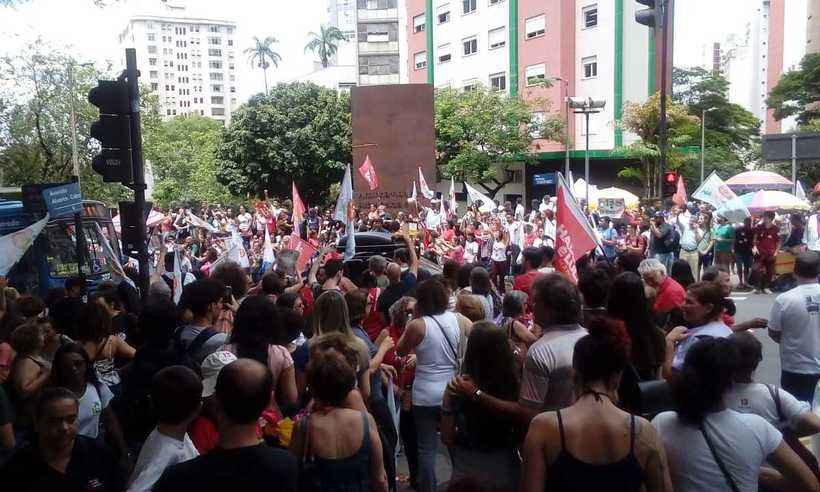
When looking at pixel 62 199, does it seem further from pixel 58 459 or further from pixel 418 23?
pixel 418 23

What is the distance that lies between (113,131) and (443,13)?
42.9 m

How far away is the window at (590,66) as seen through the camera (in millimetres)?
40688

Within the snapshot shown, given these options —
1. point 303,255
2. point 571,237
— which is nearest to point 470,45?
point 303,255

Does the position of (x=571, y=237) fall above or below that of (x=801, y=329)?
above

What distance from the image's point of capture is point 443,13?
4856cm

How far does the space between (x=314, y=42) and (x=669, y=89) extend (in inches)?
2486

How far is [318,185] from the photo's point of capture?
43875mm

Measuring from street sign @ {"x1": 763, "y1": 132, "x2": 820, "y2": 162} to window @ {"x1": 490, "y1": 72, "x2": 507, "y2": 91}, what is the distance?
35.5 meters

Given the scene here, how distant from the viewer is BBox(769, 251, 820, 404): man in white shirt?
18.1ft

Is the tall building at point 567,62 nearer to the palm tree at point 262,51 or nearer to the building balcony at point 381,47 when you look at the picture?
the building balcony at point 381,47

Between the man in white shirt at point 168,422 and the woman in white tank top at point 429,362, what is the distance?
2.11 m

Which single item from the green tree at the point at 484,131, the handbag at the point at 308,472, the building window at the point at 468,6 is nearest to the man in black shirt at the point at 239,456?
the handbag at the point at 308,472

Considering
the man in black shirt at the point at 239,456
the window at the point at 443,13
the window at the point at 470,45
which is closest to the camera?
the man in black shirt at the point at 239,456

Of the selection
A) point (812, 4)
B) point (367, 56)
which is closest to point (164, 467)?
point (367, 56)
